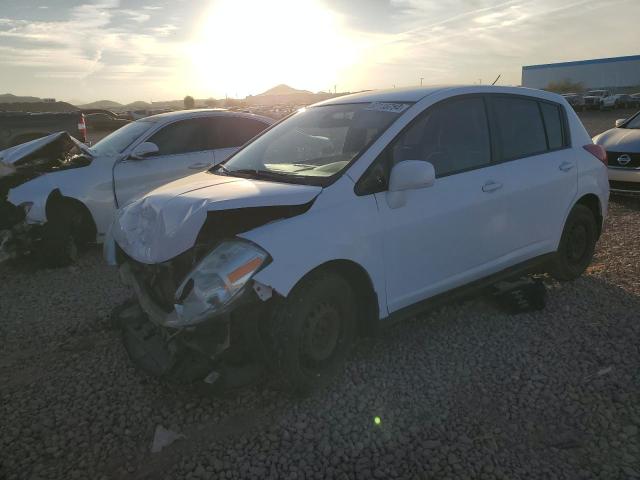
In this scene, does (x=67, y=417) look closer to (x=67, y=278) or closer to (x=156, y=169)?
(x=67, y=278)

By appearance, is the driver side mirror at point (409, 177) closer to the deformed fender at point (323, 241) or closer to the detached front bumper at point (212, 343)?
the deformed fender at point (323, 241)

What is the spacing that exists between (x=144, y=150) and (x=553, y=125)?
4.59 m

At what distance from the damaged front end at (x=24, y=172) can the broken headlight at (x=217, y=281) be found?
408 centimetres

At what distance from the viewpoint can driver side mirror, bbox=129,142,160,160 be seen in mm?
6387

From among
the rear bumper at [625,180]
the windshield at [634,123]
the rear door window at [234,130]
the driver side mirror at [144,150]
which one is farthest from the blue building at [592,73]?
the driver side mirror at [144,150]

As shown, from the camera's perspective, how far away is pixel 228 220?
312 cm

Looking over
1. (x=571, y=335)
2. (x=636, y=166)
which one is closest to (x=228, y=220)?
(x=571, y=335)

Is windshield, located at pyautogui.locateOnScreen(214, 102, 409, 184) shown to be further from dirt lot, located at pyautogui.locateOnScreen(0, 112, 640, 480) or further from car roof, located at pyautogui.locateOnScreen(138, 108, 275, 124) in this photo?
car roof, located at pyautogui.locateOnScreen(138, 108, 275, 124)

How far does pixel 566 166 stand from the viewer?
4625 mm

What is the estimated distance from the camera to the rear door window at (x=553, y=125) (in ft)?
15.4

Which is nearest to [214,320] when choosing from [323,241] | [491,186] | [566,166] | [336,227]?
[323,241]

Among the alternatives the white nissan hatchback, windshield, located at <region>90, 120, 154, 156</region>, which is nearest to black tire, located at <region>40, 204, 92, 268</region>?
windshield, located at <region>90, 120, 154, 156</region>

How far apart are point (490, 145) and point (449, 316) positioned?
4.73 ft

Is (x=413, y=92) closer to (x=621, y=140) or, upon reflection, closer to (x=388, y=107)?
(x=388, y=107)
